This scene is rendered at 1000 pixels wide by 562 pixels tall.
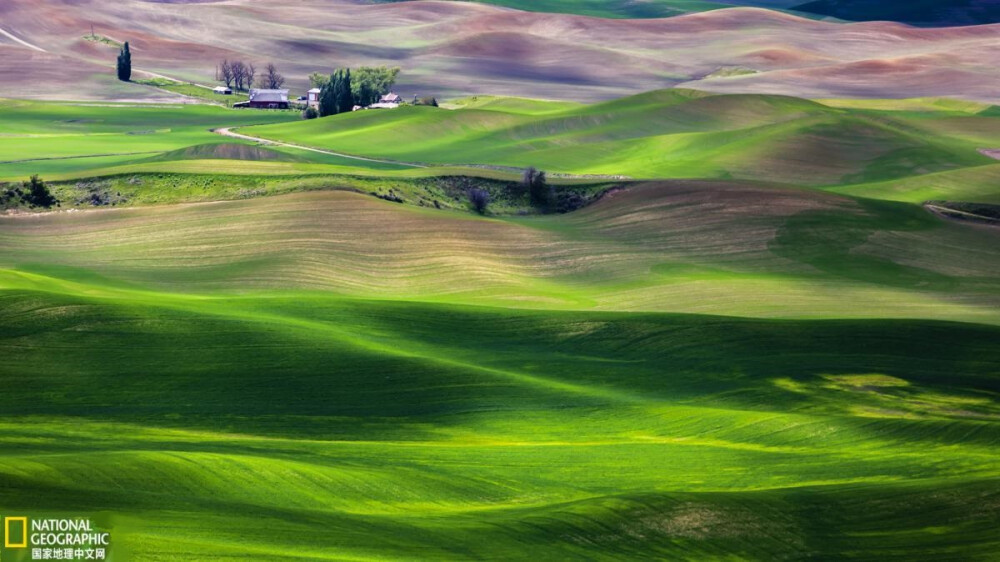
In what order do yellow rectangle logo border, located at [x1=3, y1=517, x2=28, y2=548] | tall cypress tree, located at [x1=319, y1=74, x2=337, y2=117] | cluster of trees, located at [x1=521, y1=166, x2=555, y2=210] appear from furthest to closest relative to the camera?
1. tall cypress tree, located at [x1=319, y1=74, x2=337, y2=117]
2. cluster of trees, located at [x1=521, y1=166, x2=555, y2=210]
3. yellow rectangle logo border, located at [x1=3, y1=517, x2=28, y2=548]

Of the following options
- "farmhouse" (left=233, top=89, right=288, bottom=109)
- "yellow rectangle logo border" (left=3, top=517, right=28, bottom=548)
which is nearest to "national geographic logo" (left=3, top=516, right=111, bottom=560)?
"yellow rectangle logo border" (left=3, top=517, right=28, bottom=548)

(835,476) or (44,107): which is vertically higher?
(44,107)

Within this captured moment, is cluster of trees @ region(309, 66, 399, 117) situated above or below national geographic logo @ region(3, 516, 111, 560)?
above

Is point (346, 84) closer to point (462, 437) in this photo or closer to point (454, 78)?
point (454, 78)

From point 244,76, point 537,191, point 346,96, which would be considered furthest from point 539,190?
point 244,76

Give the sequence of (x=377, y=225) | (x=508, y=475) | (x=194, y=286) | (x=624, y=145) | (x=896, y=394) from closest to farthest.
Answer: (x=508, y=475) → (x=896, y=394) → (x=194, y=286) → (x=377, y=225) → (x=624, y=145)

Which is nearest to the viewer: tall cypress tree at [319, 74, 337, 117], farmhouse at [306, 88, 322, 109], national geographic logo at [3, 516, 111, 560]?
national geographic logo at [3, 516, 111, 560]

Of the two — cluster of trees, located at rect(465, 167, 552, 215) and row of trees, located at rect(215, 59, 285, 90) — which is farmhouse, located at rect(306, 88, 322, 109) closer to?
row of trees, located at rect(215, 59, 285, 90)

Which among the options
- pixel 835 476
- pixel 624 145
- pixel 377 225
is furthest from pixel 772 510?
pixel 624 145
